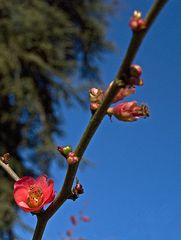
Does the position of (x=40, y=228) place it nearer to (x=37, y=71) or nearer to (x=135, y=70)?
(x=135, y=70)

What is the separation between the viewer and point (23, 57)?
421 centimetres

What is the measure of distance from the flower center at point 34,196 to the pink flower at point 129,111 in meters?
0.11

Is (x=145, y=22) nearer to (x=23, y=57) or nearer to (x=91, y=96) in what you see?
(x=91, y=96)

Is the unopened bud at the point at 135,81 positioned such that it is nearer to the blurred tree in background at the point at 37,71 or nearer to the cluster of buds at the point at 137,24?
the cluster of buds at the point at 137,24

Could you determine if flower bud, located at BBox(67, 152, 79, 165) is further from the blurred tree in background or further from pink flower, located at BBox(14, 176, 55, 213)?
the blurred tree in background

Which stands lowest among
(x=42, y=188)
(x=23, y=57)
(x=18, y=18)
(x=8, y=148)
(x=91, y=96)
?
(x=8, y=148)

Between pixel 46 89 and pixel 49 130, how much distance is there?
0.50 m

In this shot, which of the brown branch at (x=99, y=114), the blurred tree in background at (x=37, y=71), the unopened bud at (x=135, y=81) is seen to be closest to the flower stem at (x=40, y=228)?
the brown branch at (x=99, y=114)

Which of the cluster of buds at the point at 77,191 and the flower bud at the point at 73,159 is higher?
the flower bud at the point at 73,159

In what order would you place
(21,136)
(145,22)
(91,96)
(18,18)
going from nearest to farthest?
(145,22) → (91,96) → (18,18) → (21,136)

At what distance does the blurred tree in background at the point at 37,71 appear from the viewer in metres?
4.00

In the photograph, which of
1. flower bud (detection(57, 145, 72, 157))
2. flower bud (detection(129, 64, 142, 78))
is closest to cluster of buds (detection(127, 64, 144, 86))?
flower bud (detection(129, 64, 142, 78))

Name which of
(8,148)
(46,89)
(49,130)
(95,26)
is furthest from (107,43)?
(8,148)

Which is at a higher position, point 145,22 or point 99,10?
point 145,22
